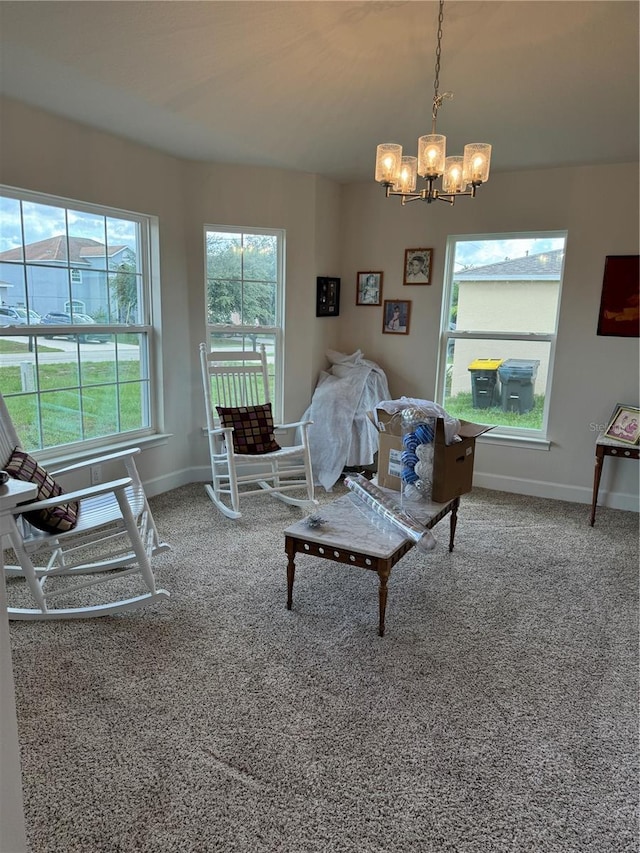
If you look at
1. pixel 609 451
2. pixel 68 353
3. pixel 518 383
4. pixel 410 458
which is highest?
pixel 68 353

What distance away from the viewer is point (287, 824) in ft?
4.97

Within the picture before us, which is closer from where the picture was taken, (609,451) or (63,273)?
(63,273)

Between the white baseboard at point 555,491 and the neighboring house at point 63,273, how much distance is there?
10.3 feet

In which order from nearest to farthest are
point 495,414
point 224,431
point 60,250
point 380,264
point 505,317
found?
point 60,250, point 224,431, point 505,317, point 495,414, point 380,264

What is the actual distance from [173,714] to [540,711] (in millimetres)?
1291

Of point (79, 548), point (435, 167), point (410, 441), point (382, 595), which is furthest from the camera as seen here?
point (410, 441)

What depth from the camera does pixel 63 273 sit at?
10.9ft

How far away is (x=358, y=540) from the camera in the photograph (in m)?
2.33

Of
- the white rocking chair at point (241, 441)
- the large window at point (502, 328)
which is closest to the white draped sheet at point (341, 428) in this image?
the white rocking chair at point (241, 441)

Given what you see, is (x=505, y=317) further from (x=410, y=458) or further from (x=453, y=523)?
(x=410, y=458)

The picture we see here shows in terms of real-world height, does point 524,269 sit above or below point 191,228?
below

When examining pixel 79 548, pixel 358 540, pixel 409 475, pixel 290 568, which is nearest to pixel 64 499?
pixel 79 548

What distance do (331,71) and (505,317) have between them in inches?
94.1

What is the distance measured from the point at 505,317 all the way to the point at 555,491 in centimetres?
139
